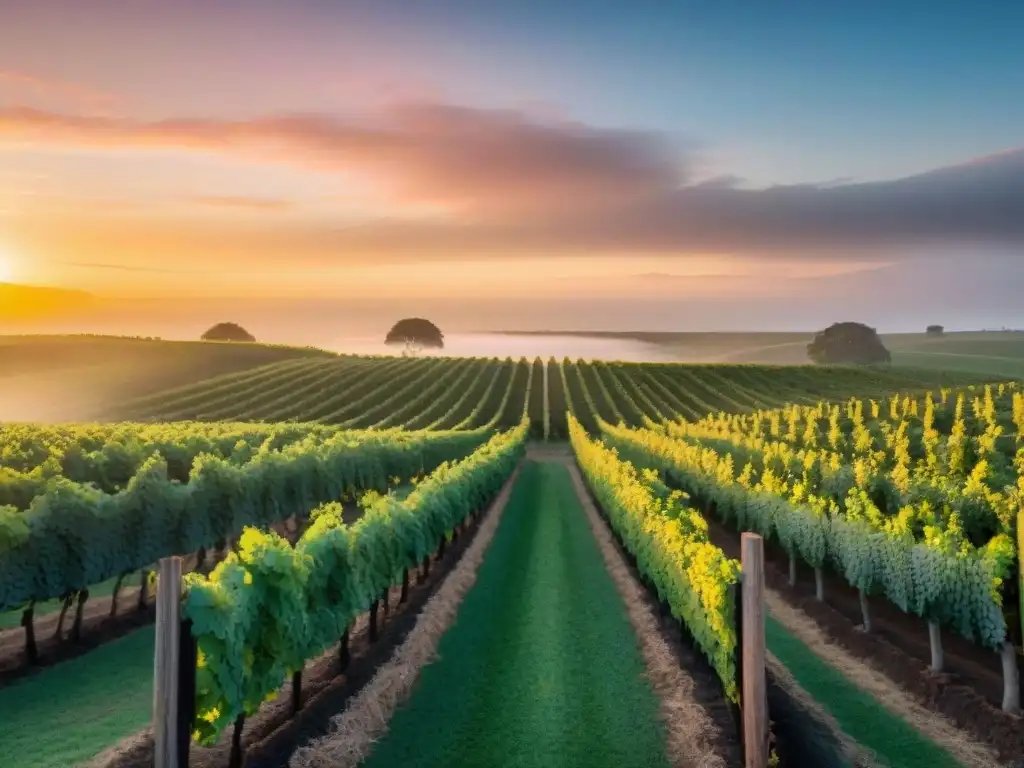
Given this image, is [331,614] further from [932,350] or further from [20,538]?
[932,350]

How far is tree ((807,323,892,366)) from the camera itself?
140 meters

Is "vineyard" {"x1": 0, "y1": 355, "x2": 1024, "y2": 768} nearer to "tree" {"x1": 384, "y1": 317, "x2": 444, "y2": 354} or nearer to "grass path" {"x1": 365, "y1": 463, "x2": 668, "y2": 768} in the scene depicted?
"grass path" {"x1": 365, "y1": 463, "x2": 668, "y2": 768}

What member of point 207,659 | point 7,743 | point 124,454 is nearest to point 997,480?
point 207,659

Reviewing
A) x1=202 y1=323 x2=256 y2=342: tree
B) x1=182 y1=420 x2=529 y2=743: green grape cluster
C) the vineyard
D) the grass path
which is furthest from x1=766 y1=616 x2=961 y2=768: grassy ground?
x1=202 y1=323 x2=256 y2=342: tree

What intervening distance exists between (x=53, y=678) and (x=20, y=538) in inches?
99.0

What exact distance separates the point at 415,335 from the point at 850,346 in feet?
277

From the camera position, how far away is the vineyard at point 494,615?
34.2ft

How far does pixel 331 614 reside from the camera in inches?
488

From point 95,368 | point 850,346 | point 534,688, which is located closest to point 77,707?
point 534,688

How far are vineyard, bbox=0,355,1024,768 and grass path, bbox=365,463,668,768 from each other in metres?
0.06

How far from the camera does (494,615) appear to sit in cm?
1691

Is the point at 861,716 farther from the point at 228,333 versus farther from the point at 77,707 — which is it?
the point at 228,333

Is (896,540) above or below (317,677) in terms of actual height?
above

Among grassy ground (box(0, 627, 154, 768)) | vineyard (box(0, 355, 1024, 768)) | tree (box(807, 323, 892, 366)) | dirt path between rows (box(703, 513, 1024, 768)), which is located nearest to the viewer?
vineyard (box(0, 355, 1024, 768))
